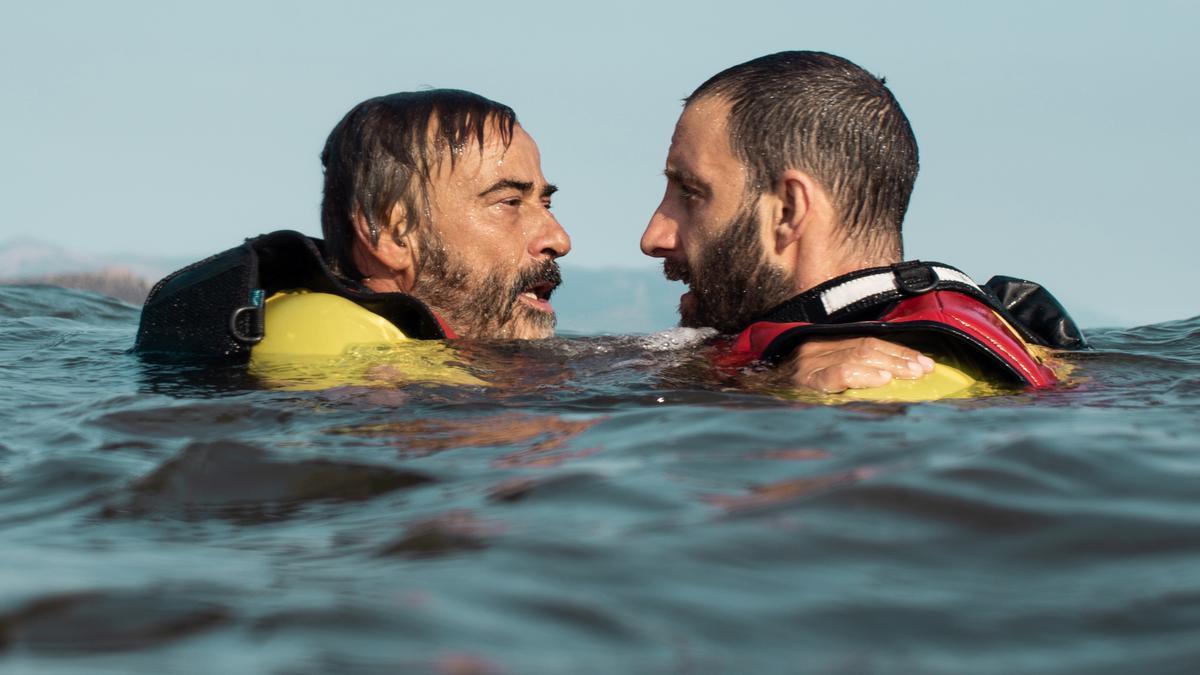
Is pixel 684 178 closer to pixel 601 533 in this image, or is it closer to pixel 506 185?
pixel 506 185

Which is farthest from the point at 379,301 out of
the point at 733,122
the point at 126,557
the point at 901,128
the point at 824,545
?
the point at 824,545

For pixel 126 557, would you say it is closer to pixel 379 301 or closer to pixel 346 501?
pixel 346 501

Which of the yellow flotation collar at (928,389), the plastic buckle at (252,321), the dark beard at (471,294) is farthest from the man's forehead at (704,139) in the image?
the plastic buckle at (252,321)

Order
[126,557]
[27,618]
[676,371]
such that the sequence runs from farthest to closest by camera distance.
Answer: [676,371] < [126,557] < [27,618]

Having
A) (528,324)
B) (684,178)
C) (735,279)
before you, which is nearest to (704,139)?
(684,178)

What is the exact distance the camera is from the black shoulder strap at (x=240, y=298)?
668cm

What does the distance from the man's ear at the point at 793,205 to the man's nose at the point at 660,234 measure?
62 centimetres

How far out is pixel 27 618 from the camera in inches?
115

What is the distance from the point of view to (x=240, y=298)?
22.0ft

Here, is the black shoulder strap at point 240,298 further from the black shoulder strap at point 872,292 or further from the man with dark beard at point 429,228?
the black shoulder strap at point 872,292

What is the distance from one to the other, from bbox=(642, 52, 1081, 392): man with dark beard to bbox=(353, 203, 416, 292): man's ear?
137 cm

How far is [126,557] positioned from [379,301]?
325 centimetres

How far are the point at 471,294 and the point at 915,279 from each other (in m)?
2.69

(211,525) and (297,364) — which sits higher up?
(297,364)
